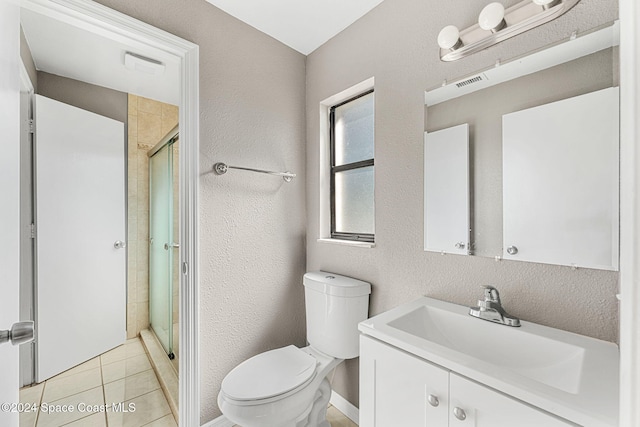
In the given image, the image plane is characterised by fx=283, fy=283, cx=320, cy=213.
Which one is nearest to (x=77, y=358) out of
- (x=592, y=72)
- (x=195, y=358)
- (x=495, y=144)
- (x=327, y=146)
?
(x=195, y=358)

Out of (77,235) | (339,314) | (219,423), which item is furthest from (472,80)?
(77,235)

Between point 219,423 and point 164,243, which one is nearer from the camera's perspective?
point 219,423

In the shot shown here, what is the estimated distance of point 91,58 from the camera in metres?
1.84

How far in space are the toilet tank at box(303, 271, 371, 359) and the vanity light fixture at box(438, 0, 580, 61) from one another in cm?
113

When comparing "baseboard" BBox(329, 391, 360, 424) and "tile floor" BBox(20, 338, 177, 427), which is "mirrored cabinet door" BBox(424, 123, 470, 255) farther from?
"tile floor" BBox(20, 338, 177, 427)

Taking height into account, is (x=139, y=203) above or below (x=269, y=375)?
above

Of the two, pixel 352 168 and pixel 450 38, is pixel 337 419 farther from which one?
pixel 450 38

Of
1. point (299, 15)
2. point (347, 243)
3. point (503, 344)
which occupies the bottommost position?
point (503, 344)

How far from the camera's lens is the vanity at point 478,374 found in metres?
0.63

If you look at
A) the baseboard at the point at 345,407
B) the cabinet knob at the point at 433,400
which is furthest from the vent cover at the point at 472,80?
the baseboard at the point at 345,407

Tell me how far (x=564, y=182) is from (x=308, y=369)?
1260 mm

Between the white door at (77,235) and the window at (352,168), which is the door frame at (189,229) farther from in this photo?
the white door at (77,235)
